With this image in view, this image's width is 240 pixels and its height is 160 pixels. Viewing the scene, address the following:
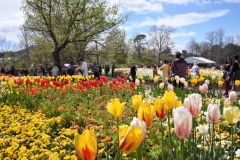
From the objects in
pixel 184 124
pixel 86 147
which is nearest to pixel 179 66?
pixel 184 124

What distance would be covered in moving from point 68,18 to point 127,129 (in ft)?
71.8

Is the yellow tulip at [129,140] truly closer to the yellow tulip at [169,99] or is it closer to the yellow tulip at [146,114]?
the yellow tulip at [146,114]

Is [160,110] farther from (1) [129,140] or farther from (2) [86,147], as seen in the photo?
(2) [86,147]

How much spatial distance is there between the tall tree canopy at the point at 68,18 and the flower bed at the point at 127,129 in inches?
577

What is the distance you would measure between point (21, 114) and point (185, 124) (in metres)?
5.23

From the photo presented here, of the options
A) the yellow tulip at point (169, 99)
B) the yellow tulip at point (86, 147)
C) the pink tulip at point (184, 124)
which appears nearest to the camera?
the yellow tulip at point (86, 147)

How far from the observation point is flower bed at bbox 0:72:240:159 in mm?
1293

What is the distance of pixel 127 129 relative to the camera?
3.83 feet

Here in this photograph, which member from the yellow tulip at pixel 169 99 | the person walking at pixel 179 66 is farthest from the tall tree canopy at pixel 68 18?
the yellow tulip at pixel 169 99

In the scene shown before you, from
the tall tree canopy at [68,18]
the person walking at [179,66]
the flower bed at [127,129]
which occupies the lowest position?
the flower bed at [127,129]

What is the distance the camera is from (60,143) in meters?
3.62

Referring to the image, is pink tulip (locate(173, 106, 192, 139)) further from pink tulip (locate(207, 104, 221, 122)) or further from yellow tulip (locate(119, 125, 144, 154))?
pink tulip (locate(207, 104, 221, 122))

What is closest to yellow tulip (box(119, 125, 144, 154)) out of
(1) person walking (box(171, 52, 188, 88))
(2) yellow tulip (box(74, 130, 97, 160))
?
(2) yellow tulip (box(74, 130, 97, 160))

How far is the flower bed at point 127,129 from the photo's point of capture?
1293 millimetres
